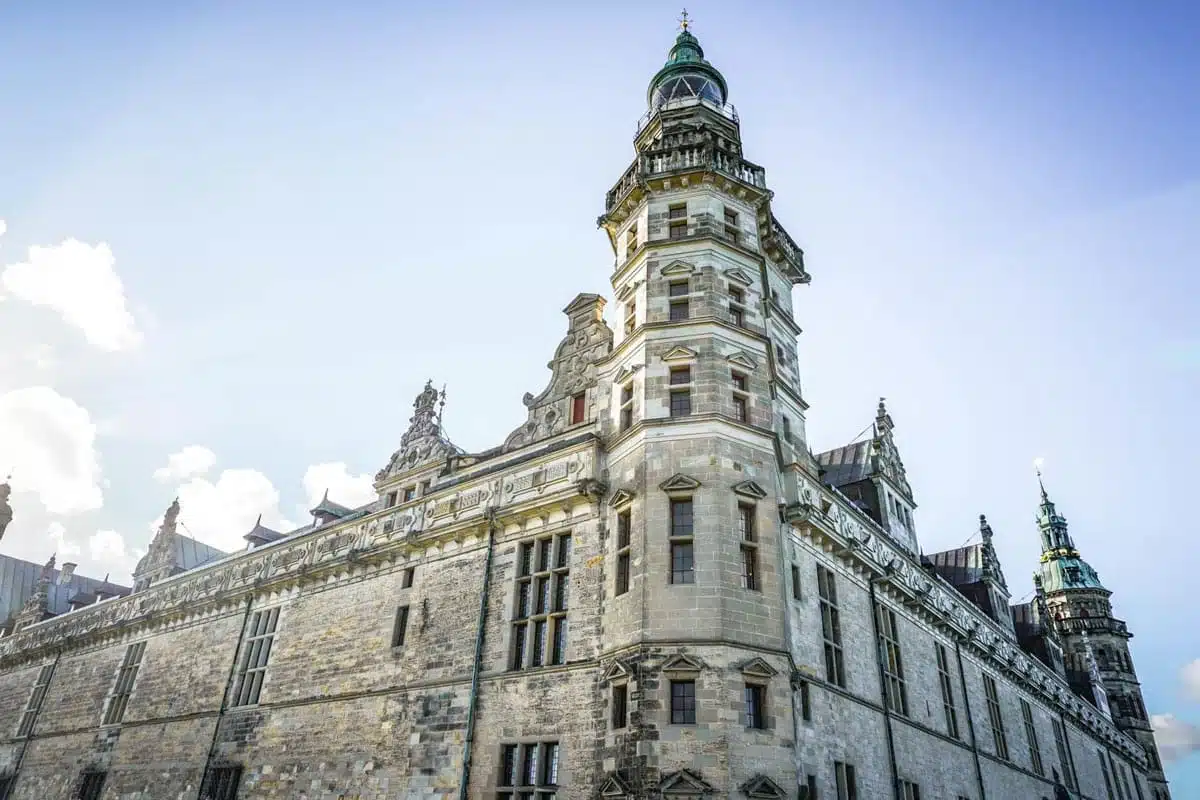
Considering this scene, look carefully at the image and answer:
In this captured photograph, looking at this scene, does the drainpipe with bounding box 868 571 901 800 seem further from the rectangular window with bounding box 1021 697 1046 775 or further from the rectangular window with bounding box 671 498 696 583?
the rectangular window with bounding box 1021 697 1046 775

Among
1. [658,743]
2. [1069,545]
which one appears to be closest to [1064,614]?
[1069,545]

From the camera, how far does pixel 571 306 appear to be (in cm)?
2947

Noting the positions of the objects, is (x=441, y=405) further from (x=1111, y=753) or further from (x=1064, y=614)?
(x=1064, y=614)

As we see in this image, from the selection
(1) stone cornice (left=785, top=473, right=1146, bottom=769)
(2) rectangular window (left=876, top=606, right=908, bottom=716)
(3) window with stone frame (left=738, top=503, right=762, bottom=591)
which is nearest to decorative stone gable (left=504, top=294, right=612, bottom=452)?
(3) window with stone frame (left=738, top=503, right=762, bottom=591)

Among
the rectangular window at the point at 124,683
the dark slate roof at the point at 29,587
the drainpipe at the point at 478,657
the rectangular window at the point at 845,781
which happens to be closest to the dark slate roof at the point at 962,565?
the rectangular window at the point at 845,781

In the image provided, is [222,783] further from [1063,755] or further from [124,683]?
[1063,755]

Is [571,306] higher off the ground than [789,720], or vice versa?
[571,306]

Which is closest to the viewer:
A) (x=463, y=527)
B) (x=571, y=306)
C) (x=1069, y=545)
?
(x=463, y=527)

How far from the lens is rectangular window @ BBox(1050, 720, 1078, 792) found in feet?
132

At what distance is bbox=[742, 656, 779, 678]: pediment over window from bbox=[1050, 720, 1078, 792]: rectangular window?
104ft

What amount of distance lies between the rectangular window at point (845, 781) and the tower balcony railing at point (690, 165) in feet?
61.3

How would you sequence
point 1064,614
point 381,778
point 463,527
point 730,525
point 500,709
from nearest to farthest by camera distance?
point 730,525
point 500,709
point 381,778
point 463,527
point 1064,614

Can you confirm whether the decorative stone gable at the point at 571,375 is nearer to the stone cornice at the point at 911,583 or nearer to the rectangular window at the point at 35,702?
the stone cornice at the point at 911,583

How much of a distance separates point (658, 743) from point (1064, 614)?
6623 centimetres
